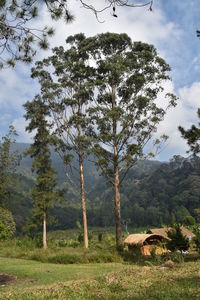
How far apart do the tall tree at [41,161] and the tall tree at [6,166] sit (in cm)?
195

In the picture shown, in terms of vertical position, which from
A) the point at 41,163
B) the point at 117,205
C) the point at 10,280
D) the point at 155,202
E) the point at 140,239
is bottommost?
the point at 10,280

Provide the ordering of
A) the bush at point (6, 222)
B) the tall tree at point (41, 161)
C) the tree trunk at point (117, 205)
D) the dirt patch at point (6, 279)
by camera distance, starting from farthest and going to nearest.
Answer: the tall tree at point (41, 161), the bush at point (6, 222), the tree trunk at point (117, 205), the dirt patch at point (6, 279)

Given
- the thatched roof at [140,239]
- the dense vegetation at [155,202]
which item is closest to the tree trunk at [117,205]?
the thatched roof at [140,239]

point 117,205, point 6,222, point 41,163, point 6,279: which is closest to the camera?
point 6,279

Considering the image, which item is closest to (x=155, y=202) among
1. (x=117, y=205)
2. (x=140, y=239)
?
(x=140, y=239)

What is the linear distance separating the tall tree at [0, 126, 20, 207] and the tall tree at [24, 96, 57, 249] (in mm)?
1949

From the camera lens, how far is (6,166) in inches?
1313

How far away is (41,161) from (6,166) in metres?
3.93

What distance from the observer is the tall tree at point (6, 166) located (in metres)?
32.7

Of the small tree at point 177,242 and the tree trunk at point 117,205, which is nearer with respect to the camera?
the small tree at point 177,242

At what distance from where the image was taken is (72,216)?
127m

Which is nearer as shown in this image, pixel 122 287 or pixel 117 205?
pixel 122 287

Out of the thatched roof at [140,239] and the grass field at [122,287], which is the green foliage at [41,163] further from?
the grass field at [122,287]

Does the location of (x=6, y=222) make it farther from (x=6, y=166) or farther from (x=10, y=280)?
(x=10, y=280)
